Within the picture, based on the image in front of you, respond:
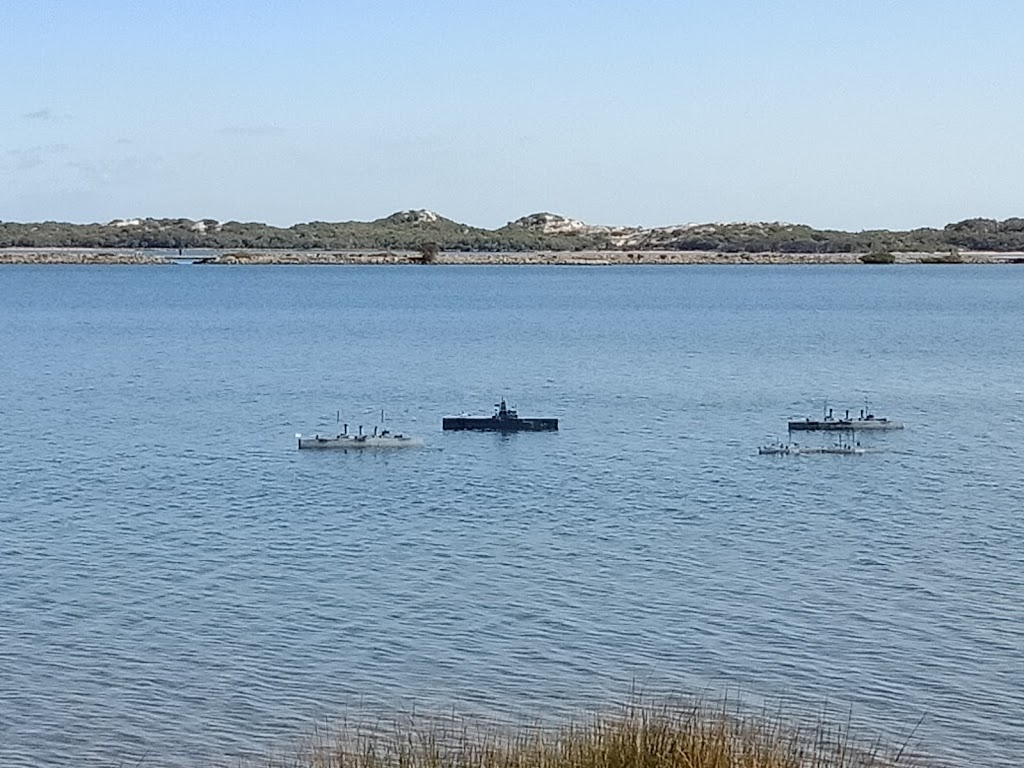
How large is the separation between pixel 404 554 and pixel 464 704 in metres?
8.56

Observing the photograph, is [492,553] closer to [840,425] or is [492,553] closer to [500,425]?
[500,425]

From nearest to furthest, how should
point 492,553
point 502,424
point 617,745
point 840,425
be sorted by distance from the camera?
point 617,745
point 492,553
point 502,424
point 840,425

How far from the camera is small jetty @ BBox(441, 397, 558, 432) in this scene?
4338 cm

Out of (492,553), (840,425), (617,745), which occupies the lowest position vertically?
(840,425)

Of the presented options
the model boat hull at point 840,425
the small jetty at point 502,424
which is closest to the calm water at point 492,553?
the model boat hull at point 840,425

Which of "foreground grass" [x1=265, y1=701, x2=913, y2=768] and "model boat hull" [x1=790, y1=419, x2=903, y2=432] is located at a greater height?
"foreground grass" [x1=265, y1=701, x2=913, y2=768]

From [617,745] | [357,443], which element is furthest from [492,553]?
[617,745]

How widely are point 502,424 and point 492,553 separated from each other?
17.2 meters

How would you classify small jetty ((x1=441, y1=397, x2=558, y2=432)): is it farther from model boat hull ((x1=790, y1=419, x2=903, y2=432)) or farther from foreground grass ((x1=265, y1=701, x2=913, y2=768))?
foreground grass ((x1=265, y1=701, x2=913, y2=768))

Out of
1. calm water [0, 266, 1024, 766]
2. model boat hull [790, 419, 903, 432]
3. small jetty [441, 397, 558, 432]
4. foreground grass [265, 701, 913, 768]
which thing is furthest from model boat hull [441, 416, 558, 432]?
foreground grass [265, 701, 913, 768]

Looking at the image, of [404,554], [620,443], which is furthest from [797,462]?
[404,554]

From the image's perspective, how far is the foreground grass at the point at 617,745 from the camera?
432 inches

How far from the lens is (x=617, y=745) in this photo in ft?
36.7

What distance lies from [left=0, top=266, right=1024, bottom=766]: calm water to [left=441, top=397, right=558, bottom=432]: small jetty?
0.87 m
